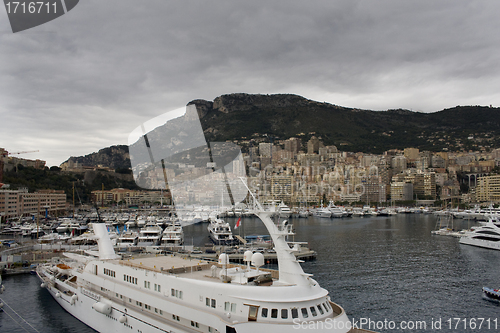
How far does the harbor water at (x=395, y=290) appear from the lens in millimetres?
14281

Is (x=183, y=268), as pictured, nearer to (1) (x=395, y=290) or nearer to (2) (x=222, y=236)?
(1) (x=395, y=290)

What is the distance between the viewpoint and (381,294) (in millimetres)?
18000

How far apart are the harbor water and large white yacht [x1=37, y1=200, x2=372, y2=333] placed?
7.86ft

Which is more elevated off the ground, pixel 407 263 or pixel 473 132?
pixel 473 132

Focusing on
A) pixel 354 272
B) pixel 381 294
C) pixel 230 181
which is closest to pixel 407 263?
pixel 354 272

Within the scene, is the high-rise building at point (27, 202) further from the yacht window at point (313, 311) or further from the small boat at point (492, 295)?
the small boat at point (492, 295)

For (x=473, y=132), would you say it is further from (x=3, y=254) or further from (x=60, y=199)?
(x=3, y=254)

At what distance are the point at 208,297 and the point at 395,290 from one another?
13.8 metres

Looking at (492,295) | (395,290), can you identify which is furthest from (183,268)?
(492,295)

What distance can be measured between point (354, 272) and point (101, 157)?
499 feet

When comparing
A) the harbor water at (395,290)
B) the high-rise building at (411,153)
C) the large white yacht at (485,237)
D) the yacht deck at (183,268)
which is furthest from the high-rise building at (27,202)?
the high-rise building at (411,153)

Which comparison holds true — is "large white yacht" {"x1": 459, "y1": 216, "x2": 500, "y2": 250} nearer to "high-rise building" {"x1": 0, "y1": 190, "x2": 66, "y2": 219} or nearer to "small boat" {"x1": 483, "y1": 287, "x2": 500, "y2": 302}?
"small boat" {"x1": 483, "y1": 287, "x2": 500, "y2": 302}

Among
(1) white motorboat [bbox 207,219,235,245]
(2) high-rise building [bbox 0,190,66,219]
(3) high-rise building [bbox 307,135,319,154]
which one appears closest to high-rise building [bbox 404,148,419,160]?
(3) high-rise building [bbox 307,135,319,154]

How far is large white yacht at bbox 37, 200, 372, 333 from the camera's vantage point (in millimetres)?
8062
